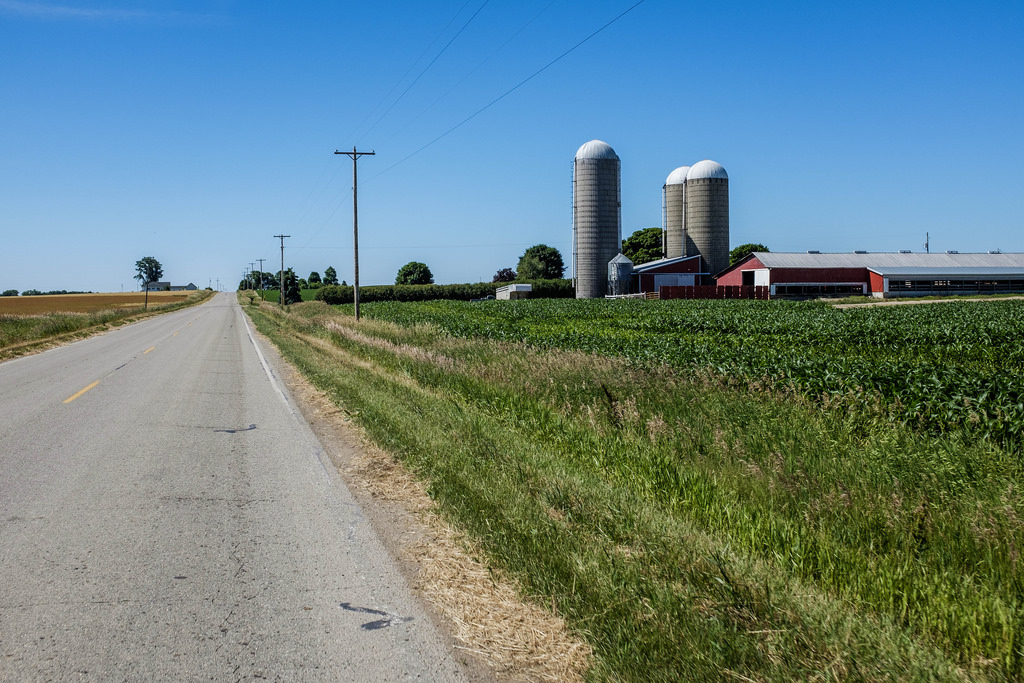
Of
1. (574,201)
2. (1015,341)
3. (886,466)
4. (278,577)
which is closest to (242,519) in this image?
(278,577)

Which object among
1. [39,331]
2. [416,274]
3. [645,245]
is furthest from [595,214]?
[416,274]

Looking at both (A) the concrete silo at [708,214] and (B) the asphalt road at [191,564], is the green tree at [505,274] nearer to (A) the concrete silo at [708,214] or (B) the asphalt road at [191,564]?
(A) the concrete silo at [708,214]

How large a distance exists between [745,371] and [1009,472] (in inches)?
196

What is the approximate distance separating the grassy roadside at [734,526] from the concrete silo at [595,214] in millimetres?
60132

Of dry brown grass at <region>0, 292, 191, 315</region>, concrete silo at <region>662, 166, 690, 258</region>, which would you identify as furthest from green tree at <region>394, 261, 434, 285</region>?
concrete silo at <region>662, 166, 690, 258</region>

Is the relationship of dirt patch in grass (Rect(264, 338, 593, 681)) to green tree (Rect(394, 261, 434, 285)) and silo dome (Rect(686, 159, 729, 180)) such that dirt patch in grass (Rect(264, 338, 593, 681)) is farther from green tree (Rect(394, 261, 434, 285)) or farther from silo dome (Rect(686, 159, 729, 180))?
green tree (Rect(394, 261, 434, 285))

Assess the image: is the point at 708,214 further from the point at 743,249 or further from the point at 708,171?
the point at 743,249

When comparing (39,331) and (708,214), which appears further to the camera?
(708,214)

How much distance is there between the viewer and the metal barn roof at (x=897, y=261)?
67.1m

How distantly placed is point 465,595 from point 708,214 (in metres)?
72.7

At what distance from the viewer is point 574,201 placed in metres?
69.6

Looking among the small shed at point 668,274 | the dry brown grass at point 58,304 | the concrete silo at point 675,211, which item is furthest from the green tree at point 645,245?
the dry brown grass at point 58,304

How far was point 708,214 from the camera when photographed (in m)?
72.6

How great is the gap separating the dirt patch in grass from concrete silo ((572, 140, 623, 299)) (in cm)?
6321
